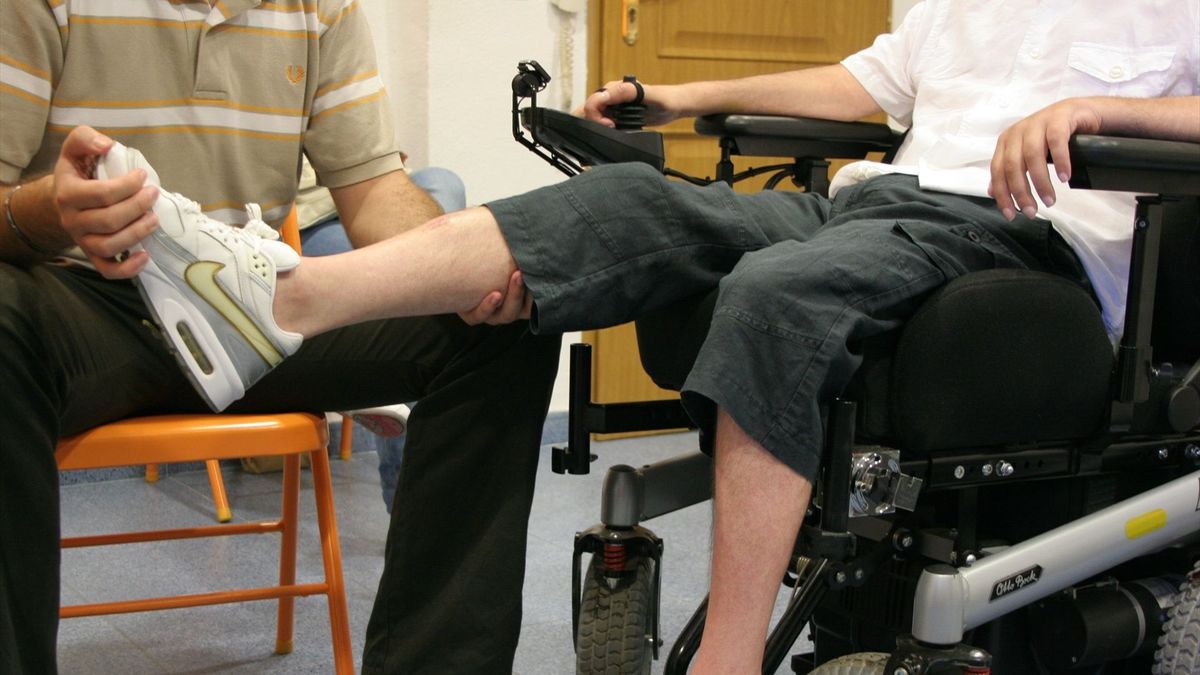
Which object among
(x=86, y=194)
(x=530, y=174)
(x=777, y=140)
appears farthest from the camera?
(x=530, y=174)

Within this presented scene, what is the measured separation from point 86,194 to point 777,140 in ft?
3.17

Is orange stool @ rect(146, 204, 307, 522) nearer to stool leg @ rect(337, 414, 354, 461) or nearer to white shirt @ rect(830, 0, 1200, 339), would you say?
stool leg @ rect(337, 414, 354, 461)

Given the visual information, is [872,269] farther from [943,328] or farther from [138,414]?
[138,414]

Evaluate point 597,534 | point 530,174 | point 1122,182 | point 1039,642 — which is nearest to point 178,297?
point 597,534

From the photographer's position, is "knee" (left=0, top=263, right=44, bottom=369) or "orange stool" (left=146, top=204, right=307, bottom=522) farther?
"orange stool" (left=146, top=204, right=307, bottom=522)

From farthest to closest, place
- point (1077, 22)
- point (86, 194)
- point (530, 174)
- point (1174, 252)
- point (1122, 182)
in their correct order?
point (530, 174), point (1077, 22), point (1174, 252), point (1122, 182), point (86, 194)

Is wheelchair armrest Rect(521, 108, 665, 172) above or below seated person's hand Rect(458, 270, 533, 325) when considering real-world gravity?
above

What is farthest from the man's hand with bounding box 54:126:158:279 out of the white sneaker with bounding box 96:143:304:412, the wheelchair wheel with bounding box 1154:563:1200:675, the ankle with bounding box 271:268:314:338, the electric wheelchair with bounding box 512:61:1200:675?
the wheelchair wheel with bounding box 1154:563:1200:675

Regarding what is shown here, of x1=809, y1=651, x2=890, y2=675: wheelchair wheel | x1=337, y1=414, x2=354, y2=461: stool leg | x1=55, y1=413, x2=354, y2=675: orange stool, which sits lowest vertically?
x1=337, y1=414, x2=354, y2=461: stool leg

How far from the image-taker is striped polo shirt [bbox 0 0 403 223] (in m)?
1.33

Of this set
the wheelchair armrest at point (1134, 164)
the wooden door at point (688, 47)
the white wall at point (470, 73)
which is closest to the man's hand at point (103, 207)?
the wheelchair armrest at point (1134, 164)

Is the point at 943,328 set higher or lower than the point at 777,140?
lower

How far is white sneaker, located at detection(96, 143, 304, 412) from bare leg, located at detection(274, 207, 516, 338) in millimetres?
25

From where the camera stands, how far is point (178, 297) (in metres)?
1.10
